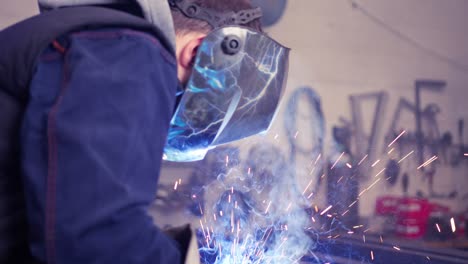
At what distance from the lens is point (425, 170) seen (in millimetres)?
4656

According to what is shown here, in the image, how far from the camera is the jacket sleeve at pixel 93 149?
580 mm

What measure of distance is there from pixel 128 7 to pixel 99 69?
0.26 metres

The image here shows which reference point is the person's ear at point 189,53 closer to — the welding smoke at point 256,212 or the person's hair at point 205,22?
the person's hair at point 205,22

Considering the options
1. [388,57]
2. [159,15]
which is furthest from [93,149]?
[388,57]

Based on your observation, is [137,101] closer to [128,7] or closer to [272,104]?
[128,7]

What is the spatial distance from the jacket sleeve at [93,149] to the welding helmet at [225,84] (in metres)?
0.26

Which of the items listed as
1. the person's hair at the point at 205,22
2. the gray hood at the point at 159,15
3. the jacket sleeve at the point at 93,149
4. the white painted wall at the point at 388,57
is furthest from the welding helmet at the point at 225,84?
the white painted wall at the point at 388,57

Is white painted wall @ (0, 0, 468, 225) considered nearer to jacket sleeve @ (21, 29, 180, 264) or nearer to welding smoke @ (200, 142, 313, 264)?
welding smoke @ (200, 142, 313, 264)

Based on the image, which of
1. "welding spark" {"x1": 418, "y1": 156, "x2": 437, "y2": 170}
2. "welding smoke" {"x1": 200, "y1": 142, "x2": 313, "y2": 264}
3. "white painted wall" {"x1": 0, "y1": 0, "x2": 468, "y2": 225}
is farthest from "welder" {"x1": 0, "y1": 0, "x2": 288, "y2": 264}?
"welding spark" {"x1": 418, "y1": 156, "x2": 437, "y2": 170}

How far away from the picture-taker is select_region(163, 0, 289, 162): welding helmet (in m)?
0.94

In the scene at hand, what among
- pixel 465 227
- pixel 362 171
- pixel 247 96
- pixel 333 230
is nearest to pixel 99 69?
pixel 247 96

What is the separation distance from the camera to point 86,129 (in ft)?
1.92

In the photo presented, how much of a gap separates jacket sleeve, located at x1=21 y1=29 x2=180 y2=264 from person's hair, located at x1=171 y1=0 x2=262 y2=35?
299 mm

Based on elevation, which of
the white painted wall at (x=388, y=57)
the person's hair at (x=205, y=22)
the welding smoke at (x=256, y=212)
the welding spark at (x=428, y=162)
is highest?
the person's hair at (x=205, y=22)
